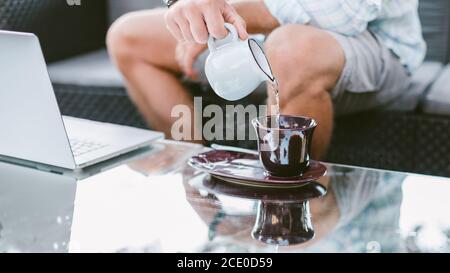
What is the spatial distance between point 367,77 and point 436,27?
53 cm

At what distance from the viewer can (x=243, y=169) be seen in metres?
0.96

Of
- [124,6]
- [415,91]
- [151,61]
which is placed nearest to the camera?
[415,91]

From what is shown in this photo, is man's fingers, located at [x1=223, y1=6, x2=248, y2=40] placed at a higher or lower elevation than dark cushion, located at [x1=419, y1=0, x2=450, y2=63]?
higher

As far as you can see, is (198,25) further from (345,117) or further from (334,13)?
(345,117)

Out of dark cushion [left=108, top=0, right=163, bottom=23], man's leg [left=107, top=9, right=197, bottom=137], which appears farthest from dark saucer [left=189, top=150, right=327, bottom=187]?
dark cushion [left=108, top=0, right=163, bottom=23]

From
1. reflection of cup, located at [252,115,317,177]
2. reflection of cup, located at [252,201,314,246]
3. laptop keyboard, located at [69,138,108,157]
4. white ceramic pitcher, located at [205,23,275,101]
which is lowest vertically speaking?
laptop keyboard, located at [69,138,108,157]

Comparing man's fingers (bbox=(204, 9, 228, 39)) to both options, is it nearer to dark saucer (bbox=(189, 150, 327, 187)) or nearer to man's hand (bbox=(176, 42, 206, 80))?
dark saucer (bbox=(189, 150, 327, 187))

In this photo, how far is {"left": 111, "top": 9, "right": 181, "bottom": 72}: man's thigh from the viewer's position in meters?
1.59

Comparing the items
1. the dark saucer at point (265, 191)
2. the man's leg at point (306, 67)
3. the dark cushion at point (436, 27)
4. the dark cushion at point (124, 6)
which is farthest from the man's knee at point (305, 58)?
the dark cushion at point (124, 6)

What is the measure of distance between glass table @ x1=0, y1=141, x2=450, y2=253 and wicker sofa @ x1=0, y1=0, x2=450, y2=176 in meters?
0.56

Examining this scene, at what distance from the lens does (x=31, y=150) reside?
1.01 metres

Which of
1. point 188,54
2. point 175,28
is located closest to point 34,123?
point 175,28

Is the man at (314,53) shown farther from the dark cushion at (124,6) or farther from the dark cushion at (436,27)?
the dark cushion at (124,6)
